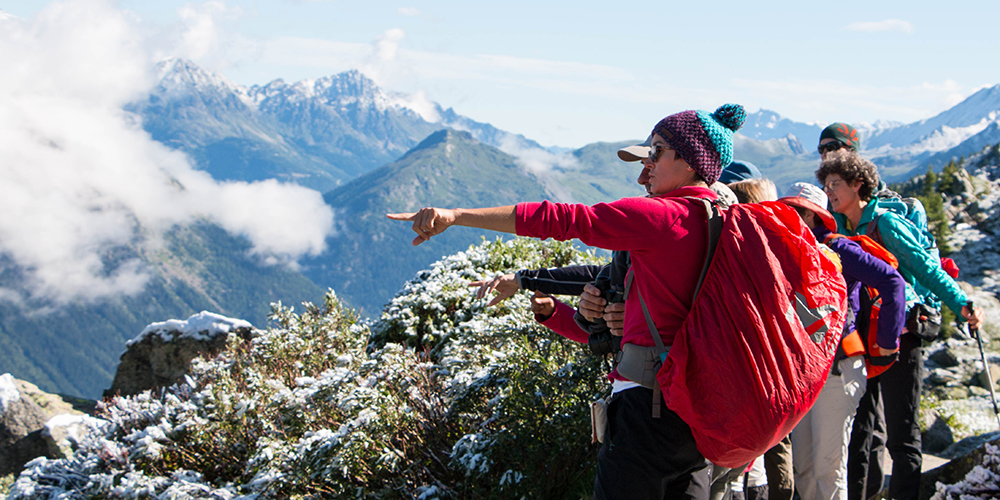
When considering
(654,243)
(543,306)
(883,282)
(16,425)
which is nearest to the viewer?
(654,243)

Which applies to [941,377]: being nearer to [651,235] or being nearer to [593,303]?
[593,303]

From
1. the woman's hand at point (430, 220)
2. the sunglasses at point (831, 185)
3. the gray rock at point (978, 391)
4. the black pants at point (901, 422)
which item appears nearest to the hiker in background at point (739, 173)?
the sunglasses at point (831, 185)

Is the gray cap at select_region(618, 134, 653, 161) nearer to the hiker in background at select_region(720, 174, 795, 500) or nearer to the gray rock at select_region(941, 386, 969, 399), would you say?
the hiker in background at select_region(720, 174, 795, 500)

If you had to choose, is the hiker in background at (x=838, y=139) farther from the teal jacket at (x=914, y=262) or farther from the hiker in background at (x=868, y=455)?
the hiker in background at (x=868, y=455)

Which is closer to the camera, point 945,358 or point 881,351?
point 881,351

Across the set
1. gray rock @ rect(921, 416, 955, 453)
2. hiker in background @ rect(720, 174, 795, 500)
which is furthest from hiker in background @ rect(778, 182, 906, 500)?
gray rock @ rect(921, 416, 955, 453)

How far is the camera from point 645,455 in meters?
2.35

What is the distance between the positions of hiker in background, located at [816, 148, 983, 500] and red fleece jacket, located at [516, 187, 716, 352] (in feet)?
8.12

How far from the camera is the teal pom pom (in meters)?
2.67

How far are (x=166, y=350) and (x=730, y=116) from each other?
1196 centimetres

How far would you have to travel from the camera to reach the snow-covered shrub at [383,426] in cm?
440

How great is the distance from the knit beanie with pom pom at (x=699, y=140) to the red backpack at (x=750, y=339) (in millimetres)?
243

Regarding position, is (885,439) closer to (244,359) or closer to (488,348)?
(488,348)

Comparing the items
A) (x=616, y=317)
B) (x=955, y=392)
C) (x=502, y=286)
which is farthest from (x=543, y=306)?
(x=955, y=392)
